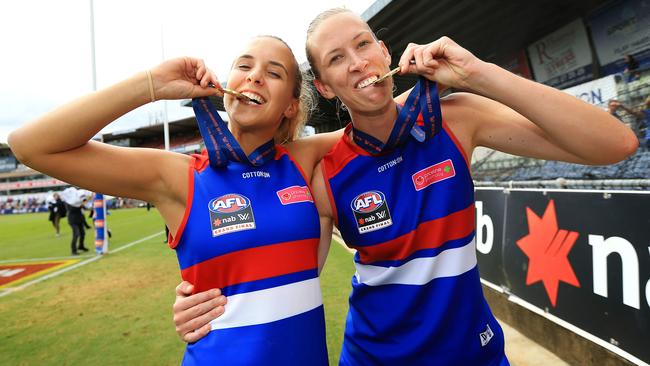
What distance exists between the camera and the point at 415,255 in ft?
5.13

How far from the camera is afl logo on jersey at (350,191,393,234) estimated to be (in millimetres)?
1611

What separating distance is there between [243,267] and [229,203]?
24 cm

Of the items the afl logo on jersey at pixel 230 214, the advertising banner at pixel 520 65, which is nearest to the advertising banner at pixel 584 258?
the afl logo on jersey at pixel 230 214

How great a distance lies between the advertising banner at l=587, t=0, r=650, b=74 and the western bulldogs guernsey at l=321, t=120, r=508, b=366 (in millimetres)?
10068

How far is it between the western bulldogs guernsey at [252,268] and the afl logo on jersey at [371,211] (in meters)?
0.25

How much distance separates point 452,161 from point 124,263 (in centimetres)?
901

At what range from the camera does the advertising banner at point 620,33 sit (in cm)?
872

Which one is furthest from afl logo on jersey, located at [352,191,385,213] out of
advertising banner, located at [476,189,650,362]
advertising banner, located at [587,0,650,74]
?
advertising banner, located at [587,0,650,74]

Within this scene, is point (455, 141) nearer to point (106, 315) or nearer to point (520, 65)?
point (106, 315)

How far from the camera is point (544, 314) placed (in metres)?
3.32

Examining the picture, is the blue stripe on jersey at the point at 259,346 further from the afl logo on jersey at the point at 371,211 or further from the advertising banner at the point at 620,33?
the advertising banner at the point at 620,33

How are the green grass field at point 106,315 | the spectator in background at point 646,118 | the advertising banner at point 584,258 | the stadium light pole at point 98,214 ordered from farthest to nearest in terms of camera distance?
the stadium light pole at point 98,214 → the spectator in background at point 646,118 → the green grass field at point 106,315 → the advertising banner at point 584,258

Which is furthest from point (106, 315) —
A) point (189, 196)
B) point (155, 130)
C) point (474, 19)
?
point (155, 130)

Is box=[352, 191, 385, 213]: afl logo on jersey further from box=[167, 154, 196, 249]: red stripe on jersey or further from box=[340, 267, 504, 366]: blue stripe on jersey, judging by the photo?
box=[167, 154, 196, 249]: red stripe on jersey
